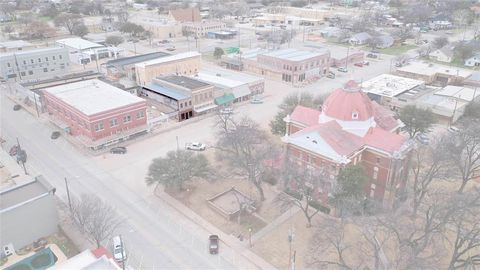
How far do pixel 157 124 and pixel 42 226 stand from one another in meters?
28.4

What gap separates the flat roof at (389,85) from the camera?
73.0 meters

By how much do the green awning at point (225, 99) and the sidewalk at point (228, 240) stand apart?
28.7 metres

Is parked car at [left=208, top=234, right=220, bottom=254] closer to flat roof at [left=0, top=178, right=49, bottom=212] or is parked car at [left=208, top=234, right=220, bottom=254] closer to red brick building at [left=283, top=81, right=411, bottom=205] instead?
red brick building at [left=283, top=81, right=411, bottom=205]

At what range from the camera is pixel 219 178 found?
45938 millimetres

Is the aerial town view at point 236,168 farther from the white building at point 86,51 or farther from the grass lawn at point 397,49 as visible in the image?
the grass lawn at point 397,49

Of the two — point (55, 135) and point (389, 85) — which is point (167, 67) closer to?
point (55, 135)

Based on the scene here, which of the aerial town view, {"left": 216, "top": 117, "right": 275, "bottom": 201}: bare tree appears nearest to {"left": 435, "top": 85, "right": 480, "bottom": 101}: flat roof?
the aerial town view

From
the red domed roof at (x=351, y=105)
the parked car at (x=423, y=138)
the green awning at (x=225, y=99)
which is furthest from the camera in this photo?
the green awning at (x=225, y=99)

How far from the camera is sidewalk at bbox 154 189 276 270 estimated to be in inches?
1345

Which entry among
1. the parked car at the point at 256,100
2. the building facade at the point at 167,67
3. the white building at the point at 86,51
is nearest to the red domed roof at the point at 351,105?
the parked car at the point at 256,100

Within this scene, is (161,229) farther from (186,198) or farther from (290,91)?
(290,91)

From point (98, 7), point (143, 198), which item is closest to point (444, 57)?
point (143, 198)

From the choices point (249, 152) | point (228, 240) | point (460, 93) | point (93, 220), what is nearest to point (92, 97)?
point (249, 152)

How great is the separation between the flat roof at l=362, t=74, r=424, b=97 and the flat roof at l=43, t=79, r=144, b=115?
144ft
